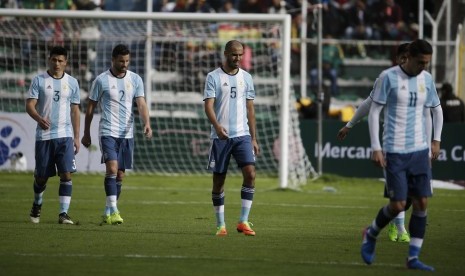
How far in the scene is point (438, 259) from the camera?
10.5 metres

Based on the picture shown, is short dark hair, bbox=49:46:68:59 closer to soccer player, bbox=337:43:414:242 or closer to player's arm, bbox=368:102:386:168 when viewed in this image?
soccer player, bbox=337:43:414:242

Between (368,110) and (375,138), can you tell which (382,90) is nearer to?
(375,138)

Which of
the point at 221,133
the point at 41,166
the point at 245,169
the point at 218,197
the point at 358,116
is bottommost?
the point at 218,197

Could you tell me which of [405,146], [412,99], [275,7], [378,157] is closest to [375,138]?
[378,157]

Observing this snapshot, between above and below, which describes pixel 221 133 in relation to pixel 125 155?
above

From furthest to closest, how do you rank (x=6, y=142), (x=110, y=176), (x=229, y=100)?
(x=6, y=142)
(x=110, y=176)
(x=229, y=100)

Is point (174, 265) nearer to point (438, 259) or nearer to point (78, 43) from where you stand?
point (438, 259)

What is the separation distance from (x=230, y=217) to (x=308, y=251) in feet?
14.5

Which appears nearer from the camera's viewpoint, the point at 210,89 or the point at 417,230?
the point at 417,230

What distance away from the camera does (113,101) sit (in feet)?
46.2

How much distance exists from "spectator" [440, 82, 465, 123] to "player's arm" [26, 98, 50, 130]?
Result: 12117 millimetres

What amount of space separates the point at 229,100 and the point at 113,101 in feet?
6.80

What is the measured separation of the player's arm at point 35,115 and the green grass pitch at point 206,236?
1.25m

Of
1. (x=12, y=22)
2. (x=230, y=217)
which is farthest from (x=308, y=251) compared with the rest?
(x=12, y=22)
